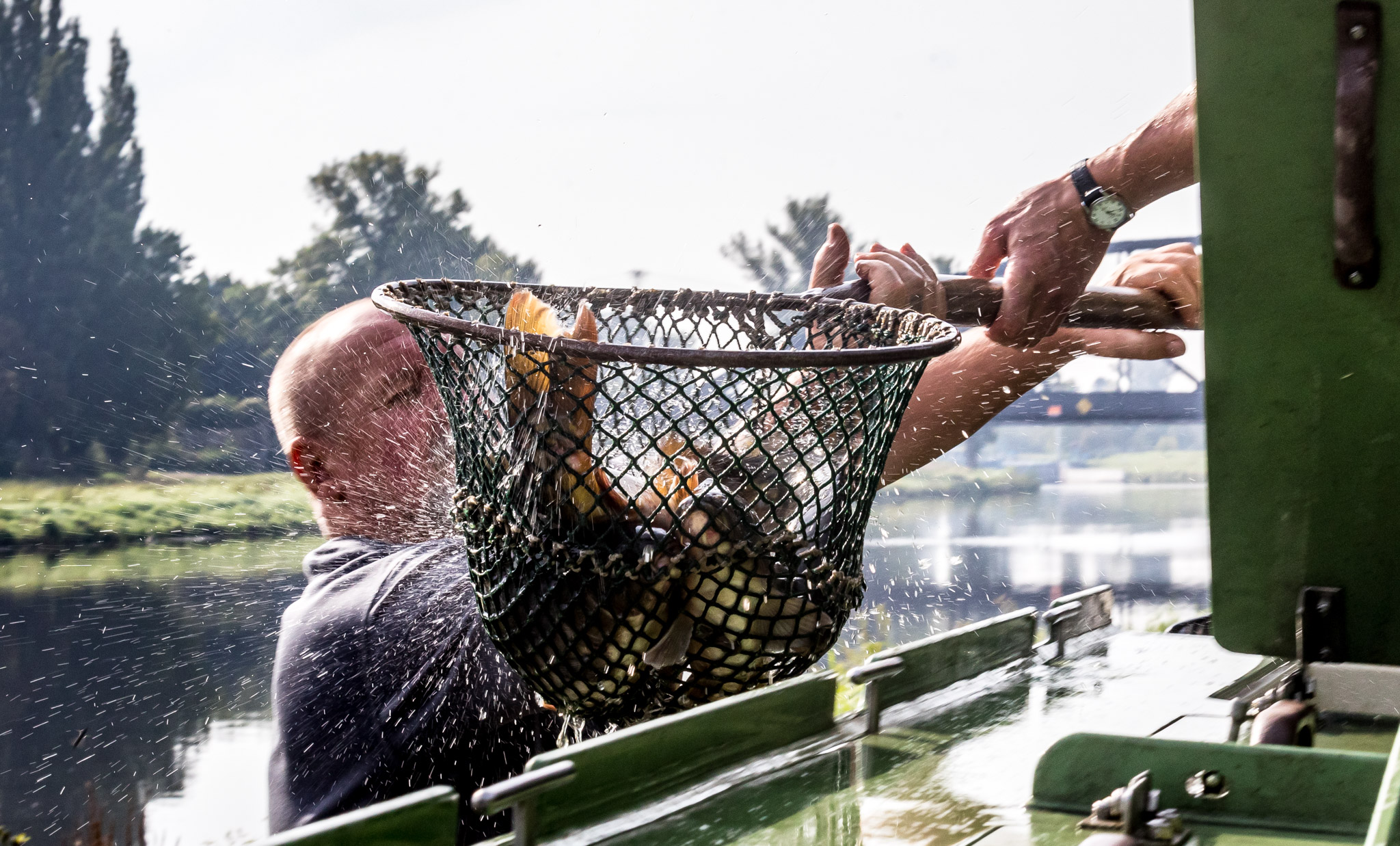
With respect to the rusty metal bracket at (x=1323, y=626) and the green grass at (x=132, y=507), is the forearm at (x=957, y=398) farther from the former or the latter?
the green grass at (x=132, y=507)

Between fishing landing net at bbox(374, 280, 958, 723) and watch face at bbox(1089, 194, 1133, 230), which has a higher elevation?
watch face at bbox(1089, 194, 1133, 230)

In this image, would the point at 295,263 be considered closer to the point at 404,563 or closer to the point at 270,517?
the point at 270,517

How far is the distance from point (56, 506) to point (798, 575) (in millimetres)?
18378

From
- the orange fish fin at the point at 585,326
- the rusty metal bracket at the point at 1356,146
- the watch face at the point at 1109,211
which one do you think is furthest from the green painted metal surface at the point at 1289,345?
the watch face at the point at 1109,211

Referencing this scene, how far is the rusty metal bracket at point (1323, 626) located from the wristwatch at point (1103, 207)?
1067mm

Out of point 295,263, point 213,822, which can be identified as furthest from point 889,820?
point 295,263

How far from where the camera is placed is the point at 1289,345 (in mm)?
943

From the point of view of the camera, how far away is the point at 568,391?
113 centimetres

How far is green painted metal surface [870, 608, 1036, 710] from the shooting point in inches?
52.2

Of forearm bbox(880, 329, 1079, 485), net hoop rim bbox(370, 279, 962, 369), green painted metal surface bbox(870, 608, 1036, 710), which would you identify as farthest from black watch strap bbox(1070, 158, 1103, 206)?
net hoop rim bbox(370, 279, 962, 369)

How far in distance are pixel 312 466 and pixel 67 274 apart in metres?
16.6

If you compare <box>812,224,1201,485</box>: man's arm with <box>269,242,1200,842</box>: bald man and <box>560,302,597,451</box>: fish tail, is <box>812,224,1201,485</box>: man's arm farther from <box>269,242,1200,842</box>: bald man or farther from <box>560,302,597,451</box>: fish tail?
<box>560,302,597,451</box>: fish tail

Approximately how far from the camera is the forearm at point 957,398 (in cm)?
218

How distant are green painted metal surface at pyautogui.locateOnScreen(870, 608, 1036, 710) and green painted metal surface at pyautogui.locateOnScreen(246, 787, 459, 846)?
0.58 metres
